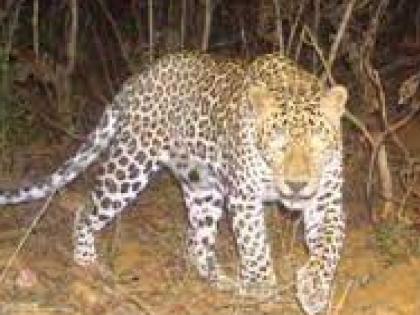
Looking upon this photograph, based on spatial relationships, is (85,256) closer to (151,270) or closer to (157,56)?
(151,270)

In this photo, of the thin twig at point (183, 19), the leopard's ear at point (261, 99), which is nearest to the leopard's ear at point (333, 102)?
the leopard's ear at point (261, 99)

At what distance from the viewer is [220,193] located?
24.2ft

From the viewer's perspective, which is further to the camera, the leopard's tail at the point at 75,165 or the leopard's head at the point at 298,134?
the leopard's tail at the point at 75,165

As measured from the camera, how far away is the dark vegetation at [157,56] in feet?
23.3

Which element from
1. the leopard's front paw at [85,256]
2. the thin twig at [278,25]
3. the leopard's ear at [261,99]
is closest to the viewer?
the leopard's ear at [261,99]

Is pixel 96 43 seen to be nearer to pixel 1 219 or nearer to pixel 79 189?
pixel 79 189

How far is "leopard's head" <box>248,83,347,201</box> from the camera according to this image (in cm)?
616

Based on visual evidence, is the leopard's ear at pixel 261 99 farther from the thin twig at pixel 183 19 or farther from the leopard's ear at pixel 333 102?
the thin twig at pixel 183 19

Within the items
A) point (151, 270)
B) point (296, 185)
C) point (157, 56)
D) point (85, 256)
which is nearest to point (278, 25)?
point (157, 56)

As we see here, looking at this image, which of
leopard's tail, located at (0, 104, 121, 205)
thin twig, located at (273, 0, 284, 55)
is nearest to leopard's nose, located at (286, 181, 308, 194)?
leopard's tail, located at (0, 104, 121, 205)

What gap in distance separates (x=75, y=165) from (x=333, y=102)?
1.81 m

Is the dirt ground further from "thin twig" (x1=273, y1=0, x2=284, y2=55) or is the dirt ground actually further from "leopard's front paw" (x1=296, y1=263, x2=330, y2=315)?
"thin twig" (x1=273, y1=0, x2=284, y2=55)

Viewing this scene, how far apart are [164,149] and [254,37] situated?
3253mm

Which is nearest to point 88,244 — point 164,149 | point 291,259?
point 164,149
